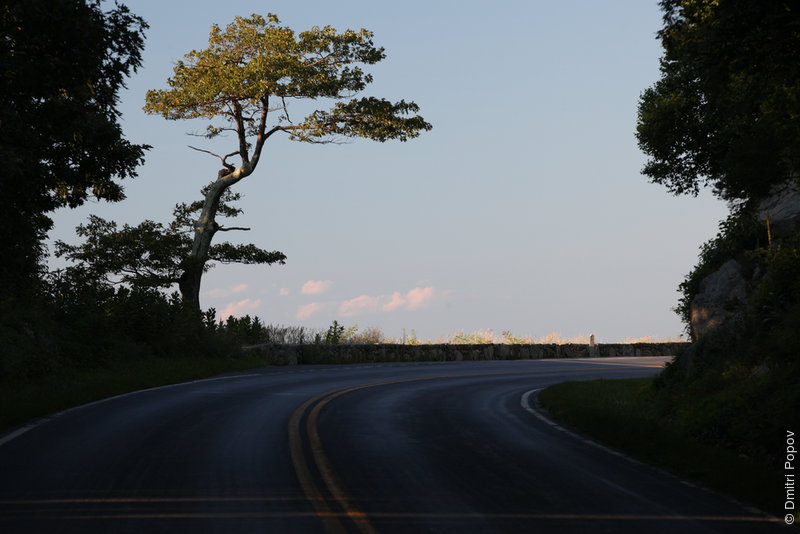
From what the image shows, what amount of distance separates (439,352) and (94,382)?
2158cm

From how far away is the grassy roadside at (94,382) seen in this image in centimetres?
1766

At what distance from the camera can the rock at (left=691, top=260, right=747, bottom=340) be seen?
71.2 feet

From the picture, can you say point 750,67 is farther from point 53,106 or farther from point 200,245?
point 200,245

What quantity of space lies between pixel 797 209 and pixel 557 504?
15017 mm

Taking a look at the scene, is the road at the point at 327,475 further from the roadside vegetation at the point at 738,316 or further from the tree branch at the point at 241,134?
the tree branch at the point at 241,134

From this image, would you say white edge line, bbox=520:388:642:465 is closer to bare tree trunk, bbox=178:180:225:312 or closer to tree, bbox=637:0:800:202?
tree, bbox=637:0:800:202

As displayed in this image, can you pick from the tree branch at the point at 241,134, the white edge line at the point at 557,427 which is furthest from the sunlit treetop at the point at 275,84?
the white edge line at the point at 557,427

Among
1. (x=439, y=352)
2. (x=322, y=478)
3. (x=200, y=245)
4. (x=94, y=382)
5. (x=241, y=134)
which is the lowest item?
(x=322, y=478)

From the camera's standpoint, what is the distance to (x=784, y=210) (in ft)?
70.7

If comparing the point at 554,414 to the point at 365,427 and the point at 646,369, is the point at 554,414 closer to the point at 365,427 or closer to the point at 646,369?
the point at 365,427

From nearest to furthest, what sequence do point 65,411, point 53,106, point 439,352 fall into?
point 65,411, point 53,106, point 439,352

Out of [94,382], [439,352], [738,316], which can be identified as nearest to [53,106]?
[94,382]

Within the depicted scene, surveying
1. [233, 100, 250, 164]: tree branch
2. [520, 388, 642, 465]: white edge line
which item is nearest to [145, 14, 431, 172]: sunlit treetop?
[233, 100, 250, 164]: tree branch

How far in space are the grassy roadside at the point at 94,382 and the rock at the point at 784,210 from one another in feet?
54.7
